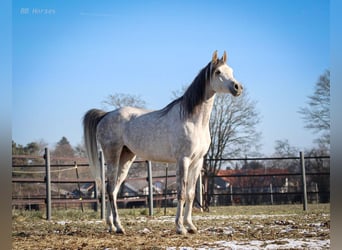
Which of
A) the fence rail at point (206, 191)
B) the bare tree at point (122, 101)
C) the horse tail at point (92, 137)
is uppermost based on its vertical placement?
the bare tree at point (122, 101)

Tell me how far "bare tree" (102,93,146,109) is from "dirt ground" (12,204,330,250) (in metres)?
0.89

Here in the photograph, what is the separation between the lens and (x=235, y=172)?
427 cm

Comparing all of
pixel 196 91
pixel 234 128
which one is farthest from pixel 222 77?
pixel 234 128

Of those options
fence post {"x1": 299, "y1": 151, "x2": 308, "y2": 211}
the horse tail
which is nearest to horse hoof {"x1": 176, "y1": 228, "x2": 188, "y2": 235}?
the horse tail

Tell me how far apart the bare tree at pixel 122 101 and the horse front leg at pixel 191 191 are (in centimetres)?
67

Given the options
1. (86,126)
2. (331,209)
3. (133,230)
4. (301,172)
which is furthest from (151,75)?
(331,209)

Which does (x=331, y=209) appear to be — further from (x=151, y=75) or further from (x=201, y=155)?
(x=151, y=75)

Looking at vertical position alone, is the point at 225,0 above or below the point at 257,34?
above

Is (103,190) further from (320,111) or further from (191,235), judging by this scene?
(320,111)

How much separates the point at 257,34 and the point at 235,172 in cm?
122

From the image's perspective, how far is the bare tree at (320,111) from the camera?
403 cm

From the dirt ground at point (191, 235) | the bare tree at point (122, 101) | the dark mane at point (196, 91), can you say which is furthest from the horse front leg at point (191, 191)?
the bare tree at point (122, 101)

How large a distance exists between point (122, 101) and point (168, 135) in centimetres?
50

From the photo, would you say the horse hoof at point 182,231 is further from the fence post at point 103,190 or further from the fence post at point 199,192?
the fence post at point 103,190
